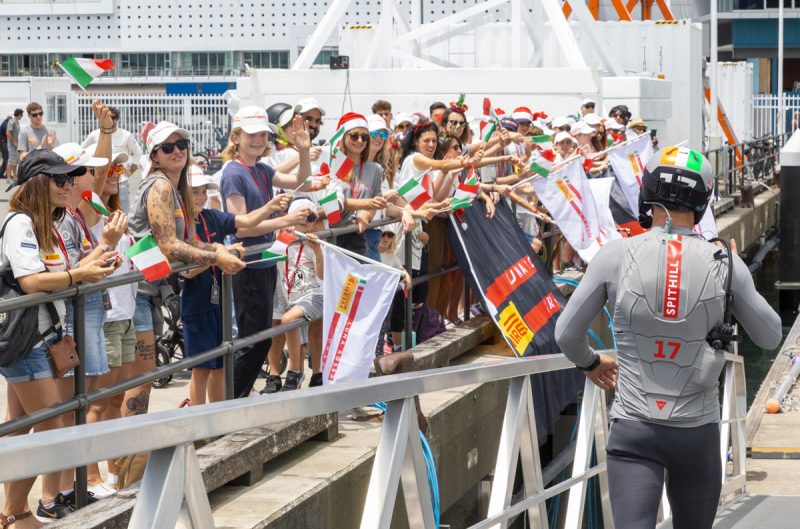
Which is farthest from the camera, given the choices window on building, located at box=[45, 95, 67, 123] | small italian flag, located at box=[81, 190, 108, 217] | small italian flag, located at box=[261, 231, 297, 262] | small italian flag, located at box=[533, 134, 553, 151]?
window on building, located at box=[45, 95, 67, 123]

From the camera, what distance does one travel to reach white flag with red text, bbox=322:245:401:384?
693 centimetres

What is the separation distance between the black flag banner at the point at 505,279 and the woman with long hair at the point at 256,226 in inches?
99.9

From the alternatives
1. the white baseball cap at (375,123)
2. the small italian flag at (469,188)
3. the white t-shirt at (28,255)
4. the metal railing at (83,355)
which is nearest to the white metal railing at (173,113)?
the small italian flag at (469,188)

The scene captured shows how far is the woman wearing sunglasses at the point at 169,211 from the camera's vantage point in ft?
20.4

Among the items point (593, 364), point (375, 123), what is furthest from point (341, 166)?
point (593, 364)

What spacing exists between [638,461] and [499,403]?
5.33m

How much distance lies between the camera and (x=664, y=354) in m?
4.35

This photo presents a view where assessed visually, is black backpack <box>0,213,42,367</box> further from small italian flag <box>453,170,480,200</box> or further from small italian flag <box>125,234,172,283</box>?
small italian flag <box>453,170,480,200</box>

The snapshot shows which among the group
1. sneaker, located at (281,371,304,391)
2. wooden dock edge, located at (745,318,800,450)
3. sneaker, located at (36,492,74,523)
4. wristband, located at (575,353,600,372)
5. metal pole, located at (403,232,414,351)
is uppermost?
wristband, located at (575,353,600,372)

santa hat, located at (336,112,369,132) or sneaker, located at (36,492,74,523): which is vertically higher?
santa hat, located at (336,112,369,132)

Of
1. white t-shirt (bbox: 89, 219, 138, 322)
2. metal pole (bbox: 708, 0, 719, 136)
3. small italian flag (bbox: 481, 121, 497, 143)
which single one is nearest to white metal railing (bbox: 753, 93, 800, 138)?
metal pole (bbox: 708, 0, 719, 136)

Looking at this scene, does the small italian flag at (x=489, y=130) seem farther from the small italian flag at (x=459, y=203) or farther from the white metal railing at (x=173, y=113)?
the white metal railing at (x=173, y=113)

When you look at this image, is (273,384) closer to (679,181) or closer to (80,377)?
(80,377)

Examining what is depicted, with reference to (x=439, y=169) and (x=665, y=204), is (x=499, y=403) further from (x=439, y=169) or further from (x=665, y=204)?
(x=665, y=204)
